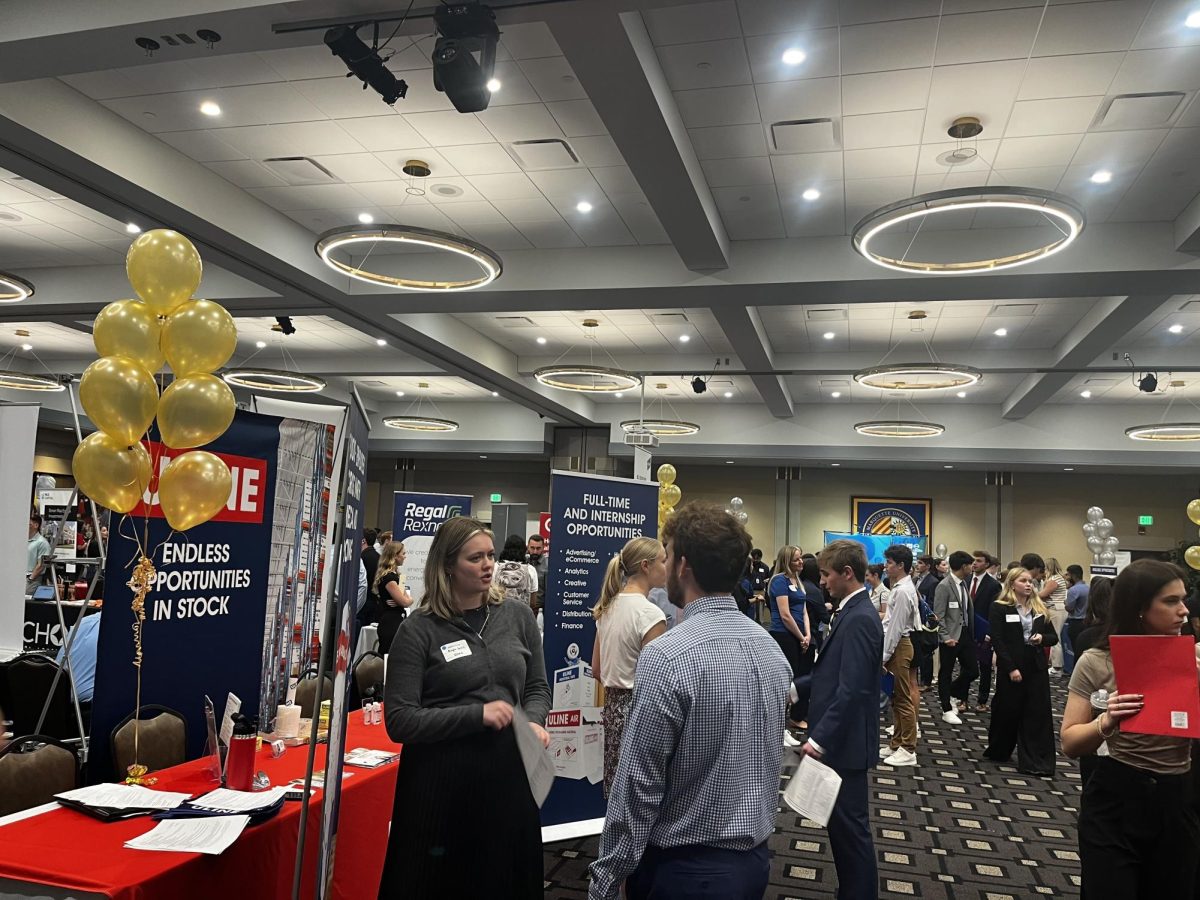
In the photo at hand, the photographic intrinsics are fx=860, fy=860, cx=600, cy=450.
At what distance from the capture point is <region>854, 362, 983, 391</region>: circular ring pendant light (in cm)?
1028

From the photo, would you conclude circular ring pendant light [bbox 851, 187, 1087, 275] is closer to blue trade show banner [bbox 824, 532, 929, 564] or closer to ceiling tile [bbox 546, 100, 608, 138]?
ceiling tile [bbox 546, 100, 608, 138]

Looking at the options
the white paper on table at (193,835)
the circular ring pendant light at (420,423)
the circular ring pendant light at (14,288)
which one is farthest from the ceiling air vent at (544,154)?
the circular ring pendant light at (420,423)

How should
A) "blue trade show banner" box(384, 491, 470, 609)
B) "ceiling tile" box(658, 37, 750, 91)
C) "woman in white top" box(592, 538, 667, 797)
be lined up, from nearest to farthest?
"woman in white top" box(592, 538, 667, 797), "ceiling tile" box(658, 37, 750, 91), "blue trade show banner" box(384, 491, 470, 609)

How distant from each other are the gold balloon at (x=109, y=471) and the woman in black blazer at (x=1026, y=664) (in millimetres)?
5741

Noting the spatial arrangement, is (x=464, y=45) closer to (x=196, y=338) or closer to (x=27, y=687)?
(x=196, y=338)

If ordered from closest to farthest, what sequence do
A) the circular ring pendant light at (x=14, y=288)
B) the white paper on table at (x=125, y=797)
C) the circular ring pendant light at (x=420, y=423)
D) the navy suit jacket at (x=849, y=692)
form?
the white paper on table at (x=125, y=797), the navy suit jacket at (x=849, y=692), the circular ring pendant light at (x=14, y=288), the circular ring pendant light at (x=420, y=423)

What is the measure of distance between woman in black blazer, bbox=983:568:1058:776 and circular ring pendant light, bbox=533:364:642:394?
6.07 m

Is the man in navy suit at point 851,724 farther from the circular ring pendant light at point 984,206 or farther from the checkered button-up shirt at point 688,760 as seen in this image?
the circular ring pendant light at point 984,206

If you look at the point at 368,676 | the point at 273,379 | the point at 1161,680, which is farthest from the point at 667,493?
the point at 1161,680

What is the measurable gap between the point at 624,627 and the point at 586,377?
860cm

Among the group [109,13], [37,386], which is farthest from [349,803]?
[37,386]

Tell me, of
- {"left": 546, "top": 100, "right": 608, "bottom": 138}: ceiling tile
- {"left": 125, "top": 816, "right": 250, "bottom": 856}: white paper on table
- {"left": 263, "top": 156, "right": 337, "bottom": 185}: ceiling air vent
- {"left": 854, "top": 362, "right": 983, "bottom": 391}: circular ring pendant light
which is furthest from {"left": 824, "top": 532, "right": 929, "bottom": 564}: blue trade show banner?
{"left": 125, "top": 816, "right": 250, "bottom": 856}: white paper on table

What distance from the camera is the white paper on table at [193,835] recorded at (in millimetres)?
2139

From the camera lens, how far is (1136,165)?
6.36m
